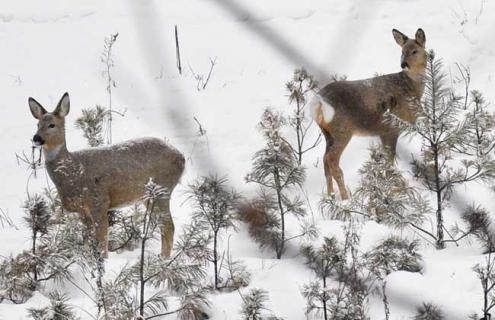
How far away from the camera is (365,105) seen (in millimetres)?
9555

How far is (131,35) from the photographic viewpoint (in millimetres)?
11773

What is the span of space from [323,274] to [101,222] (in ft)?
8.35

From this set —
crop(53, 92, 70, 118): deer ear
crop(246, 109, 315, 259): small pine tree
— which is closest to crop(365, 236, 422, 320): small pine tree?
crop(246, 109, 315, 259): small pine tree

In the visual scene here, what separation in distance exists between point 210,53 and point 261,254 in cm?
575

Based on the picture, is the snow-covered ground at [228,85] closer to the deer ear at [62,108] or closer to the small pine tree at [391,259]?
the small pine tree at [391,259]

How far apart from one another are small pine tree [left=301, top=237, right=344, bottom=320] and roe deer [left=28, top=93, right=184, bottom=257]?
1.78 metres

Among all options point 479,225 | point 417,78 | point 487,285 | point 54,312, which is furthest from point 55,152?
point 417,78

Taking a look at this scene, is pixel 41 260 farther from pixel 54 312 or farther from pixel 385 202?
pixel 385 202

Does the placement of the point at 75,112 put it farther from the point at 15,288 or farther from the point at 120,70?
the point at 15,288

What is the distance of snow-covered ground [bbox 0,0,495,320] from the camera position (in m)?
6.07

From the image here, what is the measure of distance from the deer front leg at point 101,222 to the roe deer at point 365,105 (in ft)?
7.77

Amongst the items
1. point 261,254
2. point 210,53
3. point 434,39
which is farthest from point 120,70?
point 261,254

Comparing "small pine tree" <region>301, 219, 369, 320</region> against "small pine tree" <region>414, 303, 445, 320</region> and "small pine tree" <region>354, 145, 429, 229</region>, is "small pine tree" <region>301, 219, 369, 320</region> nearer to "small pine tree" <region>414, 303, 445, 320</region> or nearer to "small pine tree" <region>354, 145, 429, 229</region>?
"small pine tree" <region>414, 303, 445, 320</region>

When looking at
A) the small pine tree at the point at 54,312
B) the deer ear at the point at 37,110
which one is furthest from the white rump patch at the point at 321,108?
the small pine tree at the point at 54,312
